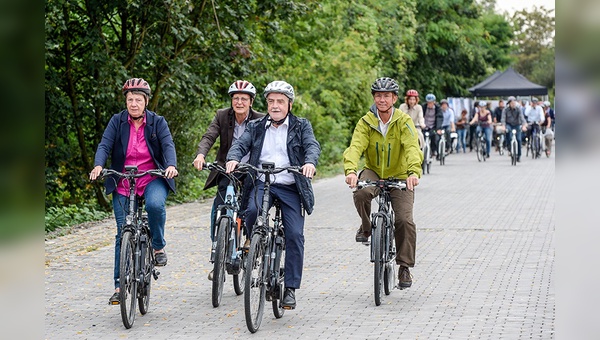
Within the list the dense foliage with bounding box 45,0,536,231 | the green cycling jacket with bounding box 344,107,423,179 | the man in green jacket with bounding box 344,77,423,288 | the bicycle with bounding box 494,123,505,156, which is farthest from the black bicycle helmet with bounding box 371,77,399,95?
the bicycle with bounding box 494,123,505,156

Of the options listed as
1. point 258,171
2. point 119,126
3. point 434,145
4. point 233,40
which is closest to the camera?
point 258,171

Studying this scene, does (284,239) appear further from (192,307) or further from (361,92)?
(361,92)

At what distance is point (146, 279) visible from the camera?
7.41 metres

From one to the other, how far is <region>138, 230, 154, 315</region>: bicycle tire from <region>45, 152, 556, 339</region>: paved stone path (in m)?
0.10

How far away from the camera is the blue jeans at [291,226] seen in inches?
280

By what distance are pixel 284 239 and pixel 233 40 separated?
11199mm

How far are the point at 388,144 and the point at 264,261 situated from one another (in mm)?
1982

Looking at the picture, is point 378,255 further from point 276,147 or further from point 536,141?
point 536,141

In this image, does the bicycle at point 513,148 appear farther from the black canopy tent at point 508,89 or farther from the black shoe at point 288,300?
the black shoe at point 288,300

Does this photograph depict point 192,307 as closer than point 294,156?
No
